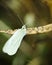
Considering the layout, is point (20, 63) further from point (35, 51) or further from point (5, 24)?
point (5, 24)

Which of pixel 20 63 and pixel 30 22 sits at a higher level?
pixel 30 22

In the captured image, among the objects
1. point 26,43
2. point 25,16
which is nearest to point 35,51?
point 26,43

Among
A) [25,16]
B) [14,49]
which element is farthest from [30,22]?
[14,49]
